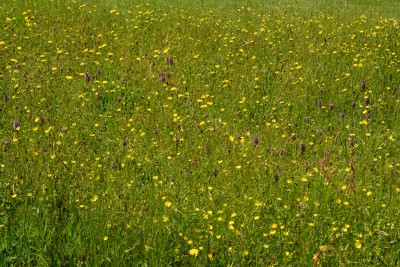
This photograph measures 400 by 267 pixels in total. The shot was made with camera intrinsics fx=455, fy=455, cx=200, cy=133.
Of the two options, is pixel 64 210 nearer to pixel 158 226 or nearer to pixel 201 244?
pixel 158 226

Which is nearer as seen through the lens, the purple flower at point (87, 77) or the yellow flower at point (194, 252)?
the yellow flower at point (194, 252)

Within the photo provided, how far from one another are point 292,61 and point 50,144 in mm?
4248

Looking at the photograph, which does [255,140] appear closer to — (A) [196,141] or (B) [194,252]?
(A) [196,141]

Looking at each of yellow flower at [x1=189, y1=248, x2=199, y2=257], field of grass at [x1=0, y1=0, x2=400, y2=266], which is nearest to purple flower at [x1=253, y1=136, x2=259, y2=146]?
field of grass at [x1=0, y1=0, x2=400, y2=266]

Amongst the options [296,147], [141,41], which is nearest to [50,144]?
[296,147]

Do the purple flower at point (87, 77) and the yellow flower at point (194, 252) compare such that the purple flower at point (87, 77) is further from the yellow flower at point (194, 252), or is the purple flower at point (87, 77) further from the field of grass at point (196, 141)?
the yellow flower at point (194, 252)

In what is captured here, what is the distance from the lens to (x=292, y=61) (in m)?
7.36

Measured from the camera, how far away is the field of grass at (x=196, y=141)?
3281 millimetres

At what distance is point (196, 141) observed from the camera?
4.94 metres

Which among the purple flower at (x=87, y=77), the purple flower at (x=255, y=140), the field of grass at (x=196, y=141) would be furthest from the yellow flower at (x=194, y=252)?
the purple flower at (x=87, y=77)

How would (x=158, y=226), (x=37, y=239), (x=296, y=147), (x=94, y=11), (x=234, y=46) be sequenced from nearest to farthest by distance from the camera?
1. (x=37, y=239)
2. (x=158, y=226)
3. (x=296, y=147)
4. (x=234, y=46)
5. (x=94, y=11)

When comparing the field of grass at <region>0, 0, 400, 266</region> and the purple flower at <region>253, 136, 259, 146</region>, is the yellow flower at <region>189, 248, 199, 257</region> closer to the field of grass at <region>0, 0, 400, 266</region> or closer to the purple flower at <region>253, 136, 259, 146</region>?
the field of grass at <region>0, 0, 400, 266</region>

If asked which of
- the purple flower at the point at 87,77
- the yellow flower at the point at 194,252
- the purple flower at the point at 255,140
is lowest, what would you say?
the yellow flower at the point at 194,252

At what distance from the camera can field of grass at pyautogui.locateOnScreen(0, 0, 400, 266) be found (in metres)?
3.28
